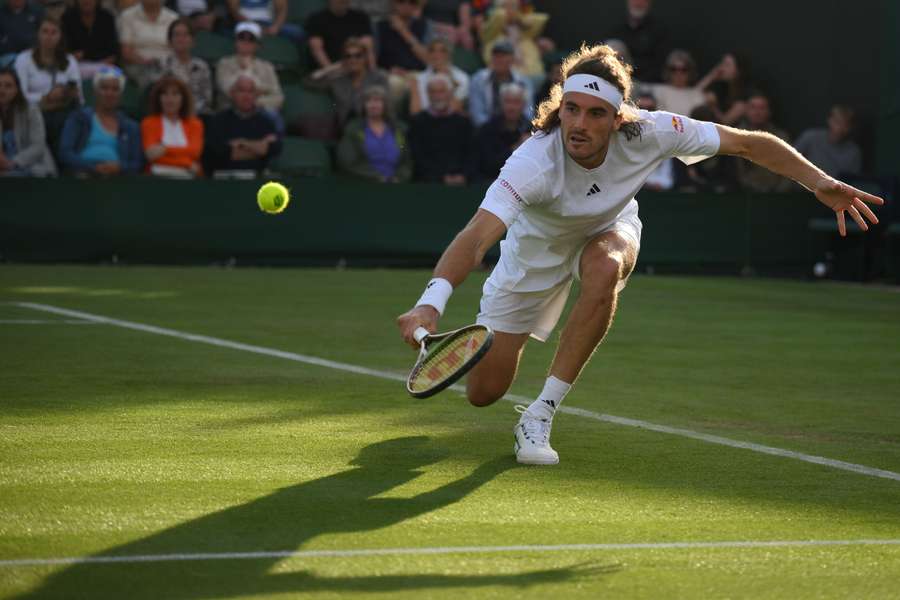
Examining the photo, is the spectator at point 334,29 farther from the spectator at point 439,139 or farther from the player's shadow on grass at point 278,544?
the player's shadow on grass at point 278,544

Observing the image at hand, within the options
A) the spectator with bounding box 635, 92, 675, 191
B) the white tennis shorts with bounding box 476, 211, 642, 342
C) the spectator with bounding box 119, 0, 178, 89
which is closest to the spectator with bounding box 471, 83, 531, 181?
the spectator with bounding box 635, 92, 675, 191

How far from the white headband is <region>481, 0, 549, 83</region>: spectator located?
45.9 ft

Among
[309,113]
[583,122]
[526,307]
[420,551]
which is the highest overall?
[309,113]

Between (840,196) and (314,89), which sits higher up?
(314,89)

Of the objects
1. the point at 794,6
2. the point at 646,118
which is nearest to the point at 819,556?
the point at 646,118

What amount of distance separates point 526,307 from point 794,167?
1349 mm

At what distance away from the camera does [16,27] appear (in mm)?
17188

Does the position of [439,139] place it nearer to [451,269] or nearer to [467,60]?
[467,60]

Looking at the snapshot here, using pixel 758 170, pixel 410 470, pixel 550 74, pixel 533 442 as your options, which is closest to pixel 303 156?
pixel 550 74

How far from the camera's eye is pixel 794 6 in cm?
2052

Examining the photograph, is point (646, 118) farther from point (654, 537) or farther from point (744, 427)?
point (654, 537)

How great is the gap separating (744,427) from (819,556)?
2578 mm

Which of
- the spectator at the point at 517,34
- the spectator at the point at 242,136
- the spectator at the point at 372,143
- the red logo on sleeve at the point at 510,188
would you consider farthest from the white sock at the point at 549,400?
the spectator at the point at 517,34

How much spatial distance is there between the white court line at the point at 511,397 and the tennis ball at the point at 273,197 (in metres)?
2.28
